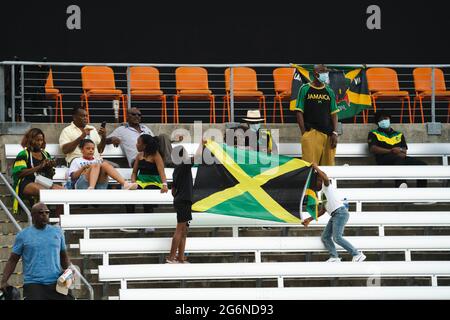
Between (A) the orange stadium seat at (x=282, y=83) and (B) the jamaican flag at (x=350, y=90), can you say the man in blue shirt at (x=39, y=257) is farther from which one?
(A) the orange stadium seat at (x=282, y=83)

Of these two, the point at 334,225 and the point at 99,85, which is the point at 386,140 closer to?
the point at 334,225

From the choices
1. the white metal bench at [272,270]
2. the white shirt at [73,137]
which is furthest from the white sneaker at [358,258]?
the white shirt at [73,137]

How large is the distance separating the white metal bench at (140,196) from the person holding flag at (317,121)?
744 millimetres

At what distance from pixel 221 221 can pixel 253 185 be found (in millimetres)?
631

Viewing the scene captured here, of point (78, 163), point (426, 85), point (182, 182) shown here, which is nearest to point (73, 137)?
point (78, 163)

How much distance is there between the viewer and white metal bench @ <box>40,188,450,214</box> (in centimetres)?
1747

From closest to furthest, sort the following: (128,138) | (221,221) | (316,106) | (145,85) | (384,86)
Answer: (221,221)
(128,138)
(316,106)
(145,85)
(384,86)

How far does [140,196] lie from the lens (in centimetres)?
1767

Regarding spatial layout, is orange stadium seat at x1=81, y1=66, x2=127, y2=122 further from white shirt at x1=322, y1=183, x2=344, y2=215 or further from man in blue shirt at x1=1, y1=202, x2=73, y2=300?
man in blue shirt at x1=1, y1=202, x2=73, y2=300

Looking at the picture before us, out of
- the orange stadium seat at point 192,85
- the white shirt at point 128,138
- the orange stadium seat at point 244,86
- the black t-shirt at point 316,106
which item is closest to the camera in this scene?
the white shirt at point 128,138

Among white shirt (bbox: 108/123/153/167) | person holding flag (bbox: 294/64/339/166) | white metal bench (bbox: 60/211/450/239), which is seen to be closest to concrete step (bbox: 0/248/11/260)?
white metal bench (bbox: 60/211/450/239)

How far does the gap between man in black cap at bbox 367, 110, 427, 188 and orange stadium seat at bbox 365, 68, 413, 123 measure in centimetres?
126

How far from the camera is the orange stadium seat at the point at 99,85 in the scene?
20.0 m
